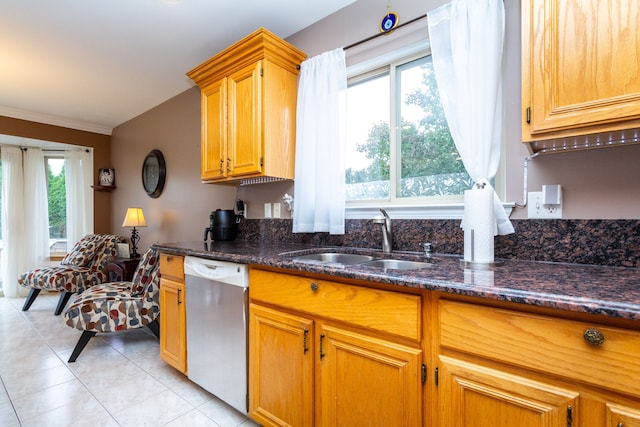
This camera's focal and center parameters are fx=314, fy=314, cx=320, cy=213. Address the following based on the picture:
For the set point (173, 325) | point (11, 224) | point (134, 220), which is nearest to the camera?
point (173, 325)

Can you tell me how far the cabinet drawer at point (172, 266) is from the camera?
1990 mm

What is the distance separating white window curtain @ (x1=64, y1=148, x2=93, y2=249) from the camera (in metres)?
4.57

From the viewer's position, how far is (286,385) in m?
1.37

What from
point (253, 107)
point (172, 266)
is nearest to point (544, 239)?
point (253, 107)

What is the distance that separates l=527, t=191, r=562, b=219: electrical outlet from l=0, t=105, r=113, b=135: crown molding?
529 cm

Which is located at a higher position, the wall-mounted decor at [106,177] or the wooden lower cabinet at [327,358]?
the wall-mounted decor at [106,177]

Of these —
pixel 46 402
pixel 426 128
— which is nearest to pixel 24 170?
pixel 46 402

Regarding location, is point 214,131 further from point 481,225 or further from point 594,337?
point 594,337

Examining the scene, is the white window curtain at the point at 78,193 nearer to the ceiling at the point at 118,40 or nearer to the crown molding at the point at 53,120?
the crown molding at the point at 53,120

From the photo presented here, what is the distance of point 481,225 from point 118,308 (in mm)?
2557

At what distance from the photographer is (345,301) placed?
3.80 feet

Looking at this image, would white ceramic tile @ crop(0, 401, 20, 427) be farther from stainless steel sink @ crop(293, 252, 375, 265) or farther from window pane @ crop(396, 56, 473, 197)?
window pane @ crop(396, 56, 473, 197)

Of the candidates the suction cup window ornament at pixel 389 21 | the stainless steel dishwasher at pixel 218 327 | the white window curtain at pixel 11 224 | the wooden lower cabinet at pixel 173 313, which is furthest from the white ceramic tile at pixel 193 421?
the white window curtain at pixel 11 224

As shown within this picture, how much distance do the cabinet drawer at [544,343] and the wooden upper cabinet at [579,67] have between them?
633mm
